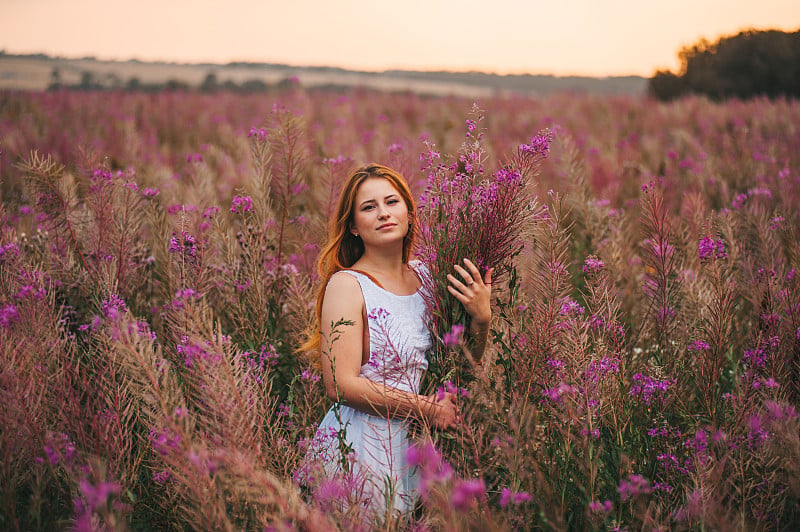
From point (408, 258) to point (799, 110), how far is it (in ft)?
35.9

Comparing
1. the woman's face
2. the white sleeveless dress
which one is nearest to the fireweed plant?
the white sleeveless dress

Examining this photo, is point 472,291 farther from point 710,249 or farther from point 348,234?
point 710,249

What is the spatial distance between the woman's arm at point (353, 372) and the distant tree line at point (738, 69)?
1668 cm

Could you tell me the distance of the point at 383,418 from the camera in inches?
81.3

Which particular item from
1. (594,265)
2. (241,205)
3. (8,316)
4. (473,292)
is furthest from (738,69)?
(8,316)

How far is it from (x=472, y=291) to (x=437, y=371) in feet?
1.09

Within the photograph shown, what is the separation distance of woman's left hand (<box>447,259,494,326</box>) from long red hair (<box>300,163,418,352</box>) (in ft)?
1.84

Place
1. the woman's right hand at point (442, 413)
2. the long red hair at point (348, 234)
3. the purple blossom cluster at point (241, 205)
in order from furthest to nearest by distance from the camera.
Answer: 1. the purple blossom cluster at point (241, 205)
2. the long red hair at point (348, 234)
3. the woman's right hand at point (442, 413)

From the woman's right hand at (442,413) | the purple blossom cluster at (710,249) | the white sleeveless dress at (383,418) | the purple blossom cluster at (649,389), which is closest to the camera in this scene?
the woman's right hand at (442,413)

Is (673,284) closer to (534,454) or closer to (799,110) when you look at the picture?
(534,454)

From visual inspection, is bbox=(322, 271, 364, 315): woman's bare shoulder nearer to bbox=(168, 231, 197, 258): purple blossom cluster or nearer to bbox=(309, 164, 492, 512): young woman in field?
bbox=(309, 164, 492, 512): young woman in field

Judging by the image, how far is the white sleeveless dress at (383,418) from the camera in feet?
6.59

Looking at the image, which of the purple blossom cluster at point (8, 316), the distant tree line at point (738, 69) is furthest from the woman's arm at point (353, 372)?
the distant tree line at point (738, 69)

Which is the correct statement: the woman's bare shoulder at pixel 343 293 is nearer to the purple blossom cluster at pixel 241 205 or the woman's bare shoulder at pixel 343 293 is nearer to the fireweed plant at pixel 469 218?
the fireweed plant at pixel 469 218
